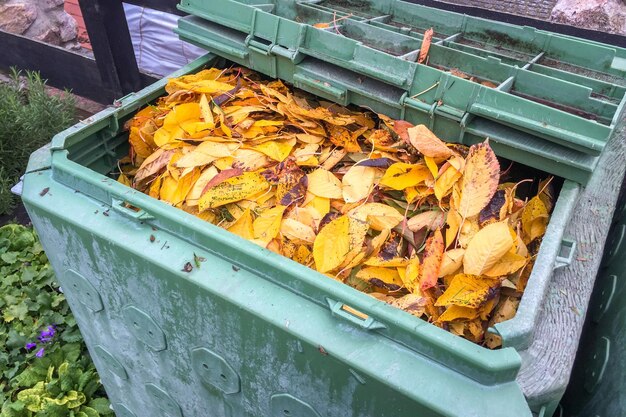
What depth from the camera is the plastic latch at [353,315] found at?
42.0 inches

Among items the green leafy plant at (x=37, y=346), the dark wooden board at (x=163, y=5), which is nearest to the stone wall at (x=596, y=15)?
the dark wooden board at (x=163, y=5)

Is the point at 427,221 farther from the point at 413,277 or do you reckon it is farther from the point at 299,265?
the point at 299,265

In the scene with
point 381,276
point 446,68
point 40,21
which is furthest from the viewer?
point 40,21

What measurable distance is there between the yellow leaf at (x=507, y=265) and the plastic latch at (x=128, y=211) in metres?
0.88

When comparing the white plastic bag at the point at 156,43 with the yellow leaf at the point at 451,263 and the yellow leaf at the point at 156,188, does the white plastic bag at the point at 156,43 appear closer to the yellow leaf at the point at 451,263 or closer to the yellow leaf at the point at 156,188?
the yellow leaf at the point at 156,188

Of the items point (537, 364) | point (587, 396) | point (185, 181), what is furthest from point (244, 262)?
point (587, 396)

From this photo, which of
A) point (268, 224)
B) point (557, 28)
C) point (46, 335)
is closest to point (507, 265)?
point (268, 224)

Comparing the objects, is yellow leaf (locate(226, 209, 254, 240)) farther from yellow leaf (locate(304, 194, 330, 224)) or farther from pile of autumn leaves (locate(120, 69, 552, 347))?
yellow leaf (locate(304, 194, 330, 224))

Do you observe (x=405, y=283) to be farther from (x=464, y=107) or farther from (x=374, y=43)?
(x=374, y=43)

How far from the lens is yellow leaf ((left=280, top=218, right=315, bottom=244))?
1402 millimetres

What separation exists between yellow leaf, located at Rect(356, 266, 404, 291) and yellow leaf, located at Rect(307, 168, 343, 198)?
0.28m

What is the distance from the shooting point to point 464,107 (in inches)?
56.3

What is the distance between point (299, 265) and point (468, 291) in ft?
1.35

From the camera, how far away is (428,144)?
1469mm
